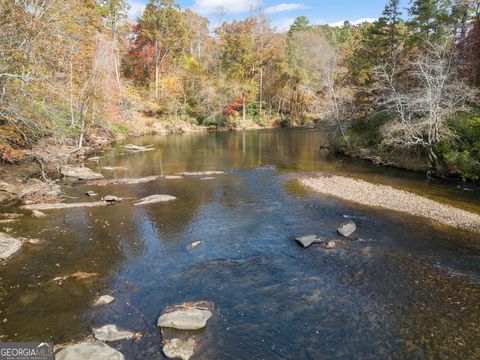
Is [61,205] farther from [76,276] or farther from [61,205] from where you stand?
[76,276]

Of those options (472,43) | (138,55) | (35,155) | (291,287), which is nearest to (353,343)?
(291,287)

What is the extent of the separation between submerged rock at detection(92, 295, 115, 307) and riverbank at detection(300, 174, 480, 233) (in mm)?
13565

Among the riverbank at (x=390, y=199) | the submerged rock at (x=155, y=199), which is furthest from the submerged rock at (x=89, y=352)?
the riverbank at (x=390, y=199)

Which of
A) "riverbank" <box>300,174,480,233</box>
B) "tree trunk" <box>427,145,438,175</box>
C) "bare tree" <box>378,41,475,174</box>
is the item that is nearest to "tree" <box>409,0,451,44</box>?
"bare tree" <box>378,41,475,174</box>

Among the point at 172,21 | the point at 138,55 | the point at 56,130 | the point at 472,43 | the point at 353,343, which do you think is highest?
the point at 172,21

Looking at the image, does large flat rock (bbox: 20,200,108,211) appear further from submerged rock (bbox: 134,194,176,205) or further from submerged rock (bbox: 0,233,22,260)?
submerged rock (bbox: 0,233,22,260)

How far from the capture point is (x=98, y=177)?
24141mm

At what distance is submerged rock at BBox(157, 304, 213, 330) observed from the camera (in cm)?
860

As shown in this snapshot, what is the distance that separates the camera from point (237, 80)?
61531mm

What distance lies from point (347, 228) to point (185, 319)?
847 cm

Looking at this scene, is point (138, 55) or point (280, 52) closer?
point (138, 55)

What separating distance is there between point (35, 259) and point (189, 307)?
20.7 feet

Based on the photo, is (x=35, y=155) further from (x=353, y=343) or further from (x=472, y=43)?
(x=472, y=43)

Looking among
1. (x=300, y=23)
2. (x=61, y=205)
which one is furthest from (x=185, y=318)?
(x=300, y=23)
